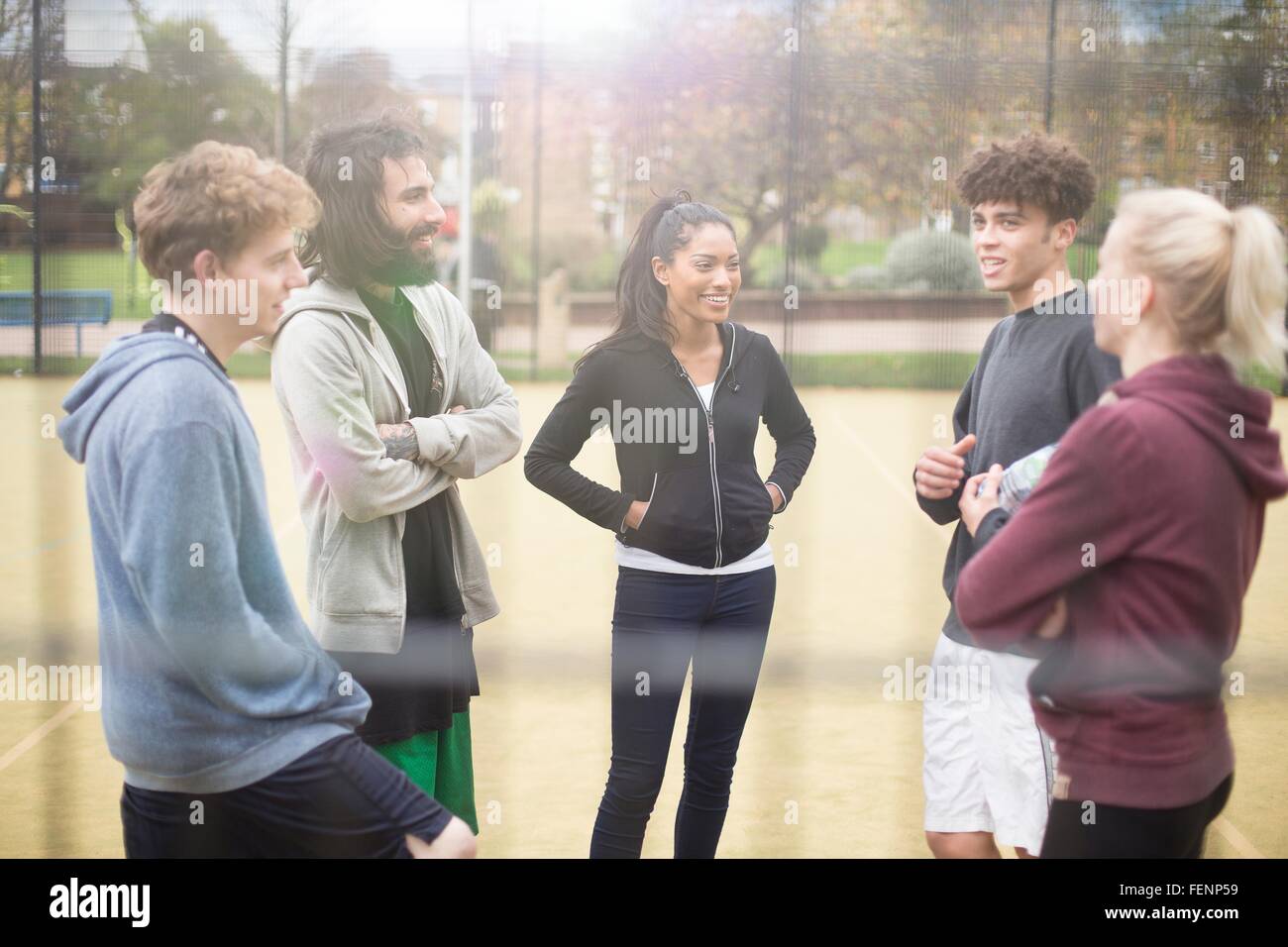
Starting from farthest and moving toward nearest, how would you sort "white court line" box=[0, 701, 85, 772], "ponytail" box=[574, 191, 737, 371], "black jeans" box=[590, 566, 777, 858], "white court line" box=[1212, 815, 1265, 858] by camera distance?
"white court line" box=[0, 701, 85, 772] → "white court line" box=[1212, 815, 1265, 858] → "ponytail" box=[574, 191, 737, 371] → "black jeans" box=[590, 566, 777, 858]

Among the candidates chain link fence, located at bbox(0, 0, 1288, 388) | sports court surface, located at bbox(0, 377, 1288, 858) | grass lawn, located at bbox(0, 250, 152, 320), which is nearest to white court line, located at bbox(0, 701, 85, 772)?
sports court surface, located at bbox(0, 377, 1288, 858)

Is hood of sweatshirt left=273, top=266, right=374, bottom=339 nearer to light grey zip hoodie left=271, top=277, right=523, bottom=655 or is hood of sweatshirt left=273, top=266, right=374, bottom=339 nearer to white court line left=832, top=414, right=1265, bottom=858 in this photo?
light grey zip hoodie left=271, top=277, right=523, bottom=655

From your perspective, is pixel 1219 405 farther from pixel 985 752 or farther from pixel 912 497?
pixel 912 497

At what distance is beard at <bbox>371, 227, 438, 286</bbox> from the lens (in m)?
2.25

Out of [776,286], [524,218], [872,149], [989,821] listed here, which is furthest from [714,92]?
[989,821]

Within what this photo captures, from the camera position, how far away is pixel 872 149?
894 cm

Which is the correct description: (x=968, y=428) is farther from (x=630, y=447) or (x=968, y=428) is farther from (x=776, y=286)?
(x=776, y=286)

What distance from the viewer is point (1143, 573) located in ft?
4.91

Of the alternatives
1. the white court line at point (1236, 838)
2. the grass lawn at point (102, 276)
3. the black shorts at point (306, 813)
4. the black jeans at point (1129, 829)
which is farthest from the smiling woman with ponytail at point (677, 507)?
the grass lawn at point (102, 276)

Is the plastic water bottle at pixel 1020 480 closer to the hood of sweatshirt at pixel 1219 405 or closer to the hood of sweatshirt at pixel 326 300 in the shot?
the hood of sweatshirt at pixel 1219 405

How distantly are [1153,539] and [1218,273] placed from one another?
320 mm

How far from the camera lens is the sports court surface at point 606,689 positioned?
3.09 metres

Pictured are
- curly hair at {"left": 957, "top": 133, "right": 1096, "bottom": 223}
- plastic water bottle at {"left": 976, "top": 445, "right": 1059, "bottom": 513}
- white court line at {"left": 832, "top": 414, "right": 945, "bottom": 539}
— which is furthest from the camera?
white court line at {"left": 832, "top": 414, "right": 945, "bottom": 539}
